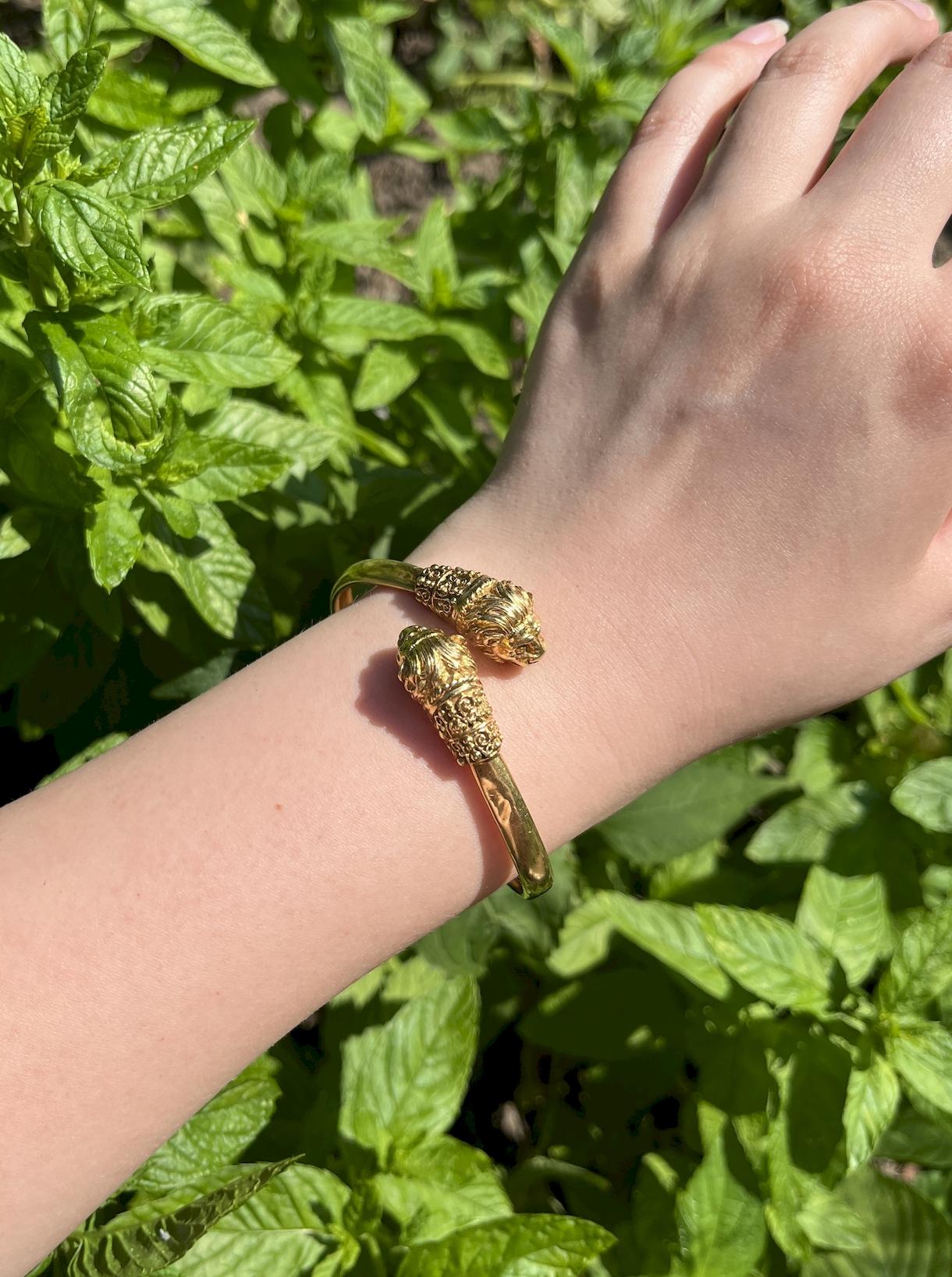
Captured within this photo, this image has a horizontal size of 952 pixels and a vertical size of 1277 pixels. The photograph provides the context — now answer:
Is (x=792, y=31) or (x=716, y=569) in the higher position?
(x=792, y=31)

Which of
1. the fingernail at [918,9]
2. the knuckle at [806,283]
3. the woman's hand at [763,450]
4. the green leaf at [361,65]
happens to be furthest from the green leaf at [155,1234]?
the fingernail at [918,9]

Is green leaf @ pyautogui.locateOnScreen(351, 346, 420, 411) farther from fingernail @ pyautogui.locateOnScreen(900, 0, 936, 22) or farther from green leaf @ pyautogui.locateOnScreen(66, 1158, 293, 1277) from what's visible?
green leaf @ pyautogui.locateOnScreen(66, 1158, 293, 1277)

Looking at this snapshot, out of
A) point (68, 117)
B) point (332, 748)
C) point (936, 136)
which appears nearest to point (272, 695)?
point (332, 748)

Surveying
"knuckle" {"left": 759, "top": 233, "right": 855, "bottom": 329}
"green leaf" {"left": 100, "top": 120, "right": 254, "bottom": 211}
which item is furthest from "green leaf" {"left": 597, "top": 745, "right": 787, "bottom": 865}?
"green leaf" {"left": 100, "top": 120, "right": 254, "bottom": 211}

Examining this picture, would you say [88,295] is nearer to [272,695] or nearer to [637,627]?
[272,695]

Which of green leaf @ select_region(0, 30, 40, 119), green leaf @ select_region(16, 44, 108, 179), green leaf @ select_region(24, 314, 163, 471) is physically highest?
green leaf @ select_region(0, 30, 40, 119)

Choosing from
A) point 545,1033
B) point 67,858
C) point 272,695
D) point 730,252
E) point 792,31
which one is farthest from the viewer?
point 792,31

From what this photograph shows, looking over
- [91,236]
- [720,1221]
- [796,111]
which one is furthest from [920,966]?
[91,236]
